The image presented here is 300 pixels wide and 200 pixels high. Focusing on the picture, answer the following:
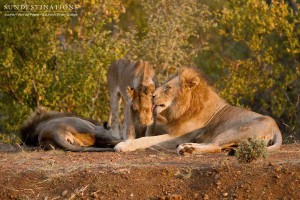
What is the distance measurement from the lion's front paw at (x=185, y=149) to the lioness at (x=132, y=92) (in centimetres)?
64

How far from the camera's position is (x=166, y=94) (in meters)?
9.55

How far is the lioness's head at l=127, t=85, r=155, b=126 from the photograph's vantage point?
9344 mm

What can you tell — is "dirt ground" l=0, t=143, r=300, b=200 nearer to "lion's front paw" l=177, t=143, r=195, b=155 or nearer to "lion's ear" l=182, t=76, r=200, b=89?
"lion's front paw" l=177, t=143, r=195, b=155

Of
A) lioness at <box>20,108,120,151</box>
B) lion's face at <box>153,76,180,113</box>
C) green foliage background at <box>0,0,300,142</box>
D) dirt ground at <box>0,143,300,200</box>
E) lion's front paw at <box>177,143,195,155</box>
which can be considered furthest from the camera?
green foliage background at <box>0,0,300,142</box>

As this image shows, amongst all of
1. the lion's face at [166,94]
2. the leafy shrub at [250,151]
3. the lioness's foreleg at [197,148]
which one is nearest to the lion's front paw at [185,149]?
the lioness's foreleg at [197,148]

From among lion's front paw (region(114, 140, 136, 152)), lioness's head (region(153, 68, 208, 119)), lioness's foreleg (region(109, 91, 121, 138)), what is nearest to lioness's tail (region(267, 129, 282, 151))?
lioness's head (region(153, 68, 208, 119))

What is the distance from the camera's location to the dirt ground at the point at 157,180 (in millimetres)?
7109

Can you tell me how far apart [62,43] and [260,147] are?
21.4ft

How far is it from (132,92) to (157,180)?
7.08 feet

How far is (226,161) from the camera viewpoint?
7.53 m

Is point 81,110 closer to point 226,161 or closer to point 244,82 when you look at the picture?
point 244,82

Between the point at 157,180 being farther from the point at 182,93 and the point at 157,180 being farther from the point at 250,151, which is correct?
the point at 182,93

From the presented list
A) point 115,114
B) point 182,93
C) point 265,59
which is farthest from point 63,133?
point 265,59

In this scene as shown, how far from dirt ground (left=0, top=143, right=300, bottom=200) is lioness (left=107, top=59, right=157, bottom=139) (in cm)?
125
